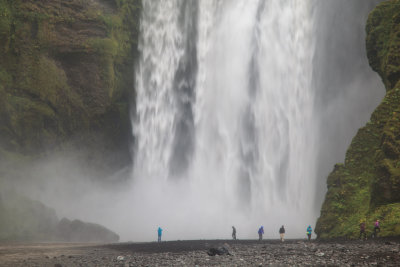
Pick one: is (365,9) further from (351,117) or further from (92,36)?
(92,36)

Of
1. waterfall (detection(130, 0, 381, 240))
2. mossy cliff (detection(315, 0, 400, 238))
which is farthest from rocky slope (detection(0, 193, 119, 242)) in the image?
mossy cliff (detection(315, 0, 400, 238))

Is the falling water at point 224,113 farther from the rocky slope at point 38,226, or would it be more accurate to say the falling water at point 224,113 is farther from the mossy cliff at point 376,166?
the mossy cliff at point 376,166

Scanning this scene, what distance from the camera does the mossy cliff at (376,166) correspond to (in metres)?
16.6

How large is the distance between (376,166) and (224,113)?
85.8 feet

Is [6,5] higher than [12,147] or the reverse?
higher

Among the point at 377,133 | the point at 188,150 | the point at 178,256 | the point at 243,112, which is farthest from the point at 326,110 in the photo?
the point at 178,256

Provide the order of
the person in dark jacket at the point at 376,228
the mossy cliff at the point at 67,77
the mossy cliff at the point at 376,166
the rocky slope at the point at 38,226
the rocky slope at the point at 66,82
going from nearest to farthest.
→ the person in dark jacket at the point at 376,228, the mossy cliff at the point at 376,166, the rocky slope at the point at 38,226, the rocky slope at the point at 66,82, the mossy cliff at the point at 67,77

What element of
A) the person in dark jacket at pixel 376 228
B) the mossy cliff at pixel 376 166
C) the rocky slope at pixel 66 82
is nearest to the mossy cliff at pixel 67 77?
the rocky slope at pixel 66 82

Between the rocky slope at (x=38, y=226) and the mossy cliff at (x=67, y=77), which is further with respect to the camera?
the mossy cliff at (x=67, y=77)

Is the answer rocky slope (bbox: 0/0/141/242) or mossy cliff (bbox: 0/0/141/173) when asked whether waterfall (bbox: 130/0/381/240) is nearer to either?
rocky slope (bbox: 0/0/141/242)

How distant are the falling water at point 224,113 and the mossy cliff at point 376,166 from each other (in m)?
15.3

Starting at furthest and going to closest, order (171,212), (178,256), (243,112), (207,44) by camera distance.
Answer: (207,44)
(243,112)
(171,212)
(178,256)

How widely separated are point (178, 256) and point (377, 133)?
11227 millimetres

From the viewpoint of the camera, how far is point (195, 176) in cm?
4184
